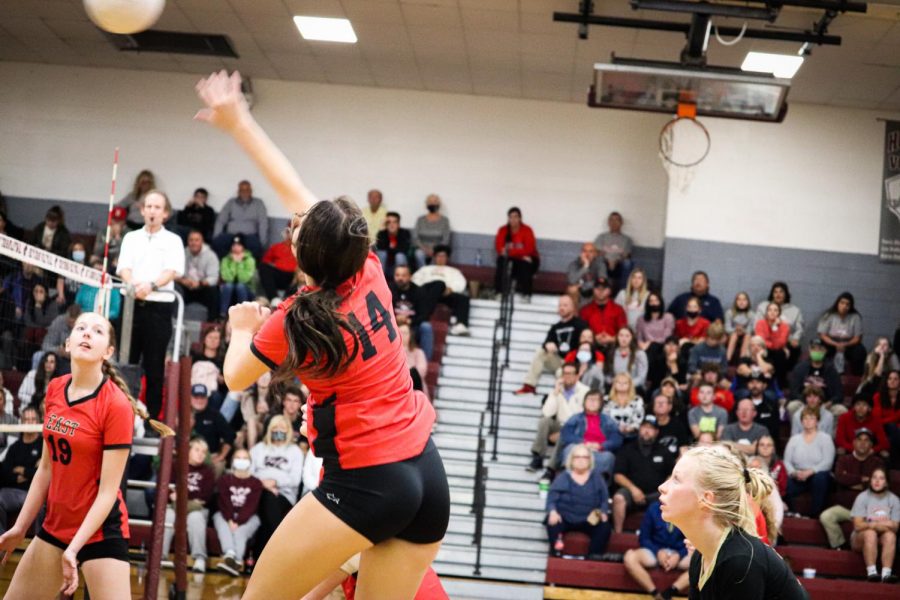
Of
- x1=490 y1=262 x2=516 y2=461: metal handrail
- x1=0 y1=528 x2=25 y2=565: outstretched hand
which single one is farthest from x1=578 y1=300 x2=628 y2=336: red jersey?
x1=0 y1=528 x2=25 y2=565: outstretched hand

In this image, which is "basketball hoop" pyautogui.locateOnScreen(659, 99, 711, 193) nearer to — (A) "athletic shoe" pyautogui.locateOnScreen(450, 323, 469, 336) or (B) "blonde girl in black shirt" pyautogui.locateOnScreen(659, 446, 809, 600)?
(A) "athletic shoe" pyautogui.locateOnScreen(450, 323, 469, 336)

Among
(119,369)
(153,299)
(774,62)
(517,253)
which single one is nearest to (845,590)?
(774,62)

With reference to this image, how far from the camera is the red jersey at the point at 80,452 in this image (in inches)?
195

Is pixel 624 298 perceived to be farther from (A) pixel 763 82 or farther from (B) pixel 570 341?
(A) pixel 763 82

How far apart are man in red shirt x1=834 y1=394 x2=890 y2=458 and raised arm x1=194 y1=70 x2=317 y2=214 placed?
10.8 m

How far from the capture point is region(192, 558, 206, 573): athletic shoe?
34.4ft

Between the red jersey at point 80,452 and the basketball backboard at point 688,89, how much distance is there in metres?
6.20

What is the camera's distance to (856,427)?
12758 mm

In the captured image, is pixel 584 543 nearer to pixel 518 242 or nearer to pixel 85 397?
pixel 518 242

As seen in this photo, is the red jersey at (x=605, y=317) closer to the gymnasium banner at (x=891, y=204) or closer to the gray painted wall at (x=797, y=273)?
the gray painted wall at (x=797, y=273)

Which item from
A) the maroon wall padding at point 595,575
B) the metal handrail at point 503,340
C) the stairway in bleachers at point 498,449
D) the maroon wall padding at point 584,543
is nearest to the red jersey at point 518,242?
the metal handrail at point 503,340

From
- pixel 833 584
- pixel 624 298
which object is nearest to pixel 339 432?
pixel 833 584

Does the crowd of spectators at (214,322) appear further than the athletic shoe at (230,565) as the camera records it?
No

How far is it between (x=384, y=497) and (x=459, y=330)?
12236 mm
